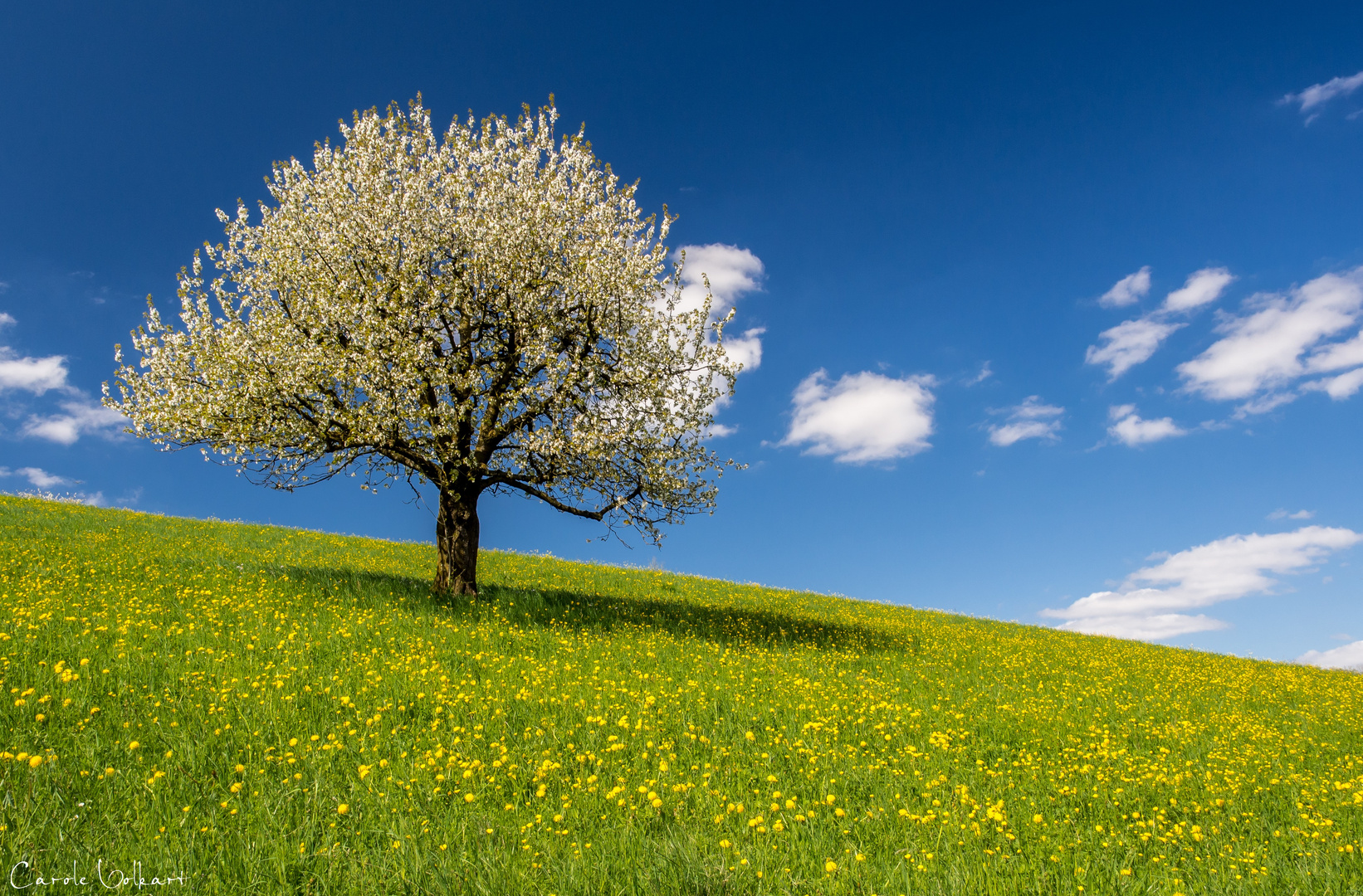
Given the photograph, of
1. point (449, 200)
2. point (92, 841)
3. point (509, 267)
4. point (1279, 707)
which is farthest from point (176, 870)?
point (1279, 707)

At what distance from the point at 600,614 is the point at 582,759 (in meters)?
10.6

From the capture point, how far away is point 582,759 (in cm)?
810

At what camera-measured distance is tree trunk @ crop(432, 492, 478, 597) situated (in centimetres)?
1861

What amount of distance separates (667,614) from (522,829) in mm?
13848

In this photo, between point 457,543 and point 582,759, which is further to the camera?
point 457,543

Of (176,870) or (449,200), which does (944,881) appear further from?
(449,200)

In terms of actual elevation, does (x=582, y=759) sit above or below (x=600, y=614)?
below

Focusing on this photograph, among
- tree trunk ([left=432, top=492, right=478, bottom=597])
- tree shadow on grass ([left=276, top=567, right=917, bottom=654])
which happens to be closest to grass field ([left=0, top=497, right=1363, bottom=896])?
tree shadow on grass ([left=276, top=567, right=917, bottom=654])

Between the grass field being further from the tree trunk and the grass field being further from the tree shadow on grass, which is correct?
the tree trunk

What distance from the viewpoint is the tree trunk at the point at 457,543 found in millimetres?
18609

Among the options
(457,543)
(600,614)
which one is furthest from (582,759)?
(457,543)

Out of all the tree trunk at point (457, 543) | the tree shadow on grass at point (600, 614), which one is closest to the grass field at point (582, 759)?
the tree shadow on grass at point (600, 614)

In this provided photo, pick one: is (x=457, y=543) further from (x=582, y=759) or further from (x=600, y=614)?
(x=582, y=759)

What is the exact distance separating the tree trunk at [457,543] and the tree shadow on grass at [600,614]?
1.76ft
